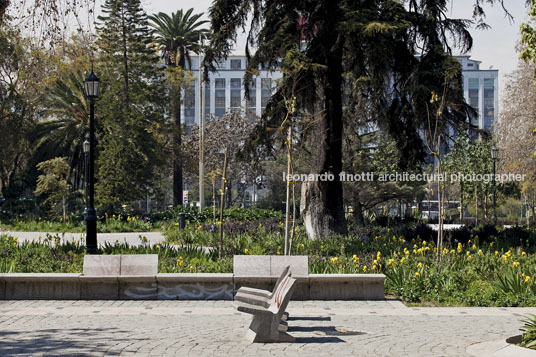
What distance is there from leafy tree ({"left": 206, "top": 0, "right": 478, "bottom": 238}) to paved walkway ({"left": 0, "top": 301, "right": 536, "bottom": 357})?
28.9 feet

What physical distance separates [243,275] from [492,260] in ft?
17.5

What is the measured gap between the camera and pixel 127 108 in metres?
36.4

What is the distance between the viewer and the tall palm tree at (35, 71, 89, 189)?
1591 inches

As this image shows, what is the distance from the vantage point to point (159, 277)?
1100 centimetres

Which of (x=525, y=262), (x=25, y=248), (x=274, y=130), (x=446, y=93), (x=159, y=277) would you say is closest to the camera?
(x=159, y=277)

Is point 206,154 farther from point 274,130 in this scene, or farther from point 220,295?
point 220,295

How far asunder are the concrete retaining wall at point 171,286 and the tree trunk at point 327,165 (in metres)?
8.62

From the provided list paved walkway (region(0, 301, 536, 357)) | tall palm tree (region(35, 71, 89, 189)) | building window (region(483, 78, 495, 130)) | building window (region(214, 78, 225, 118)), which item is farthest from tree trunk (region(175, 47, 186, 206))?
building window (region(483, 78, 495, 130))

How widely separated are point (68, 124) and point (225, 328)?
36.1 metres

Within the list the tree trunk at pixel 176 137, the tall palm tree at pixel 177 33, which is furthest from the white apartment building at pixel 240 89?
the tree trunk at pixel 176 137

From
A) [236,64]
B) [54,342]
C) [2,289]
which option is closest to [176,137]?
[2,289]

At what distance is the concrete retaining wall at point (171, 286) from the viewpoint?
10961 millimetres

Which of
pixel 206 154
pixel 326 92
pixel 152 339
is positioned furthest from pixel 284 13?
pixel 206 154

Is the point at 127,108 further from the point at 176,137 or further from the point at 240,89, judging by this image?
the point at 240,89
